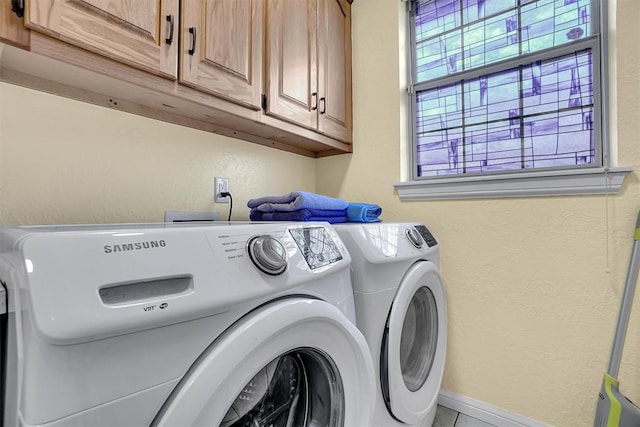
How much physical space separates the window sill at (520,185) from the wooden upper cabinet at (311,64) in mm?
498

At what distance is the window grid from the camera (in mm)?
1253

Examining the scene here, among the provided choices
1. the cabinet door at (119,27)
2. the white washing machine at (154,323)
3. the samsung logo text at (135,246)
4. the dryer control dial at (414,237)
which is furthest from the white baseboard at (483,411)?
the cabinet door at (119,27)

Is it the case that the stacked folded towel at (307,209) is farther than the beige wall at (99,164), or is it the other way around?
the stacked folded towel at (307,209)

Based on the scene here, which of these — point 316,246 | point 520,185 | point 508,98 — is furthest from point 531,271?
point 316,246

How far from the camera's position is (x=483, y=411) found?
1.36 m

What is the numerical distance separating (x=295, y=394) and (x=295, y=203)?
1.96ft

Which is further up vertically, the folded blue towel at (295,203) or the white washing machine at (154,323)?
the folded blue towel at (295,203)

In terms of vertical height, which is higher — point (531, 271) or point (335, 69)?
point (335, 69)

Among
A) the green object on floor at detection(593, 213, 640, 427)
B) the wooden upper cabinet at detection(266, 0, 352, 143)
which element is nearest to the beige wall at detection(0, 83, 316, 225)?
the wooden upper cabinet at detection(266, 0, 352, 143)

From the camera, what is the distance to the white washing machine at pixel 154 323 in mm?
336

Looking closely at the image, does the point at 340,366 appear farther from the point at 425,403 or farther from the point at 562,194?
the point at 562,194

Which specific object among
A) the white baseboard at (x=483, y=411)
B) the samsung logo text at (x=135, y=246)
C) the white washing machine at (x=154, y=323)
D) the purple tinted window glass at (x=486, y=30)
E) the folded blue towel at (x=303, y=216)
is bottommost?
the white baseboard at (x=483, y=411)

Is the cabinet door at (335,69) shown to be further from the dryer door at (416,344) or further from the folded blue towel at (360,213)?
the dryer door at (416,344)

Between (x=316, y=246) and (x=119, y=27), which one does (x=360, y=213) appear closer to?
(x=316, y=246)
